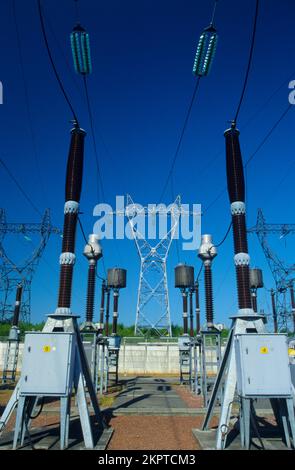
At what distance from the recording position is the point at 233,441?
8.27m

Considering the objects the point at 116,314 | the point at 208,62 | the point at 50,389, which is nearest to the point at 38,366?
the point at 50,389

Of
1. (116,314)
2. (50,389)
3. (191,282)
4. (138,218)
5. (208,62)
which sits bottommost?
(50,389)

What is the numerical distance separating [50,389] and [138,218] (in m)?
42.0

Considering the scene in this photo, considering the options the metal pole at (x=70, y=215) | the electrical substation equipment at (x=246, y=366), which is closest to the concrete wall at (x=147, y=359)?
the electrical substation equipment at (x=246, y=366)

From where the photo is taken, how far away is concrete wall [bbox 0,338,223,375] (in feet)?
116

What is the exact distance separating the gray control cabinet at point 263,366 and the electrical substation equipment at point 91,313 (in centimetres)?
1075

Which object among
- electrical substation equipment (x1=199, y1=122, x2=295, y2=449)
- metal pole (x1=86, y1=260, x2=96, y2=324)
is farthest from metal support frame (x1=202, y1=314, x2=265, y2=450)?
metal pole (x1=86, y1=260, x2=96, y2=324)

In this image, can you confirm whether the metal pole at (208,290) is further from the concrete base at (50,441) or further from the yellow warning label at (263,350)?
the yellow warning label at (263,350)

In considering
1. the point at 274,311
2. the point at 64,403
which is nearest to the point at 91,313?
the point at 64,403

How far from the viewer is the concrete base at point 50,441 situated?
307 inches

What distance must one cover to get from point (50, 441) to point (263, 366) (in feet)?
17.6
